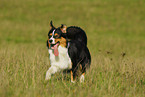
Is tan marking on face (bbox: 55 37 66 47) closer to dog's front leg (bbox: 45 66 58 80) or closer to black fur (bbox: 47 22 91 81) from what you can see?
black fur (bbox: 47 22 91 81)

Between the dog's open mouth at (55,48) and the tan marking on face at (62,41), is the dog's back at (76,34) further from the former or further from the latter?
the dog's open mouth at (55,48)

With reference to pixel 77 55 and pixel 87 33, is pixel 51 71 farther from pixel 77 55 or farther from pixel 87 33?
pixel 87 33

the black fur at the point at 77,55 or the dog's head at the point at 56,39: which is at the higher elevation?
the dog's head at the point at 56,39

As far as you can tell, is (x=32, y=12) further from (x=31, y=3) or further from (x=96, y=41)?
(x=96, y=41)

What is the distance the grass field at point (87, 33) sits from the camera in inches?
225

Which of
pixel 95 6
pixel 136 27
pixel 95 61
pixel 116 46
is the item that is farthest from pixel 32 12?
pixel 95 61

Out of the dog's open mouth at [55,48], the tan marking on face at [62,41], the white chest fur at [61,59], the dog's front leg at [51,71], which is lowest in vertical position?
the dog's front leg at [51,71]

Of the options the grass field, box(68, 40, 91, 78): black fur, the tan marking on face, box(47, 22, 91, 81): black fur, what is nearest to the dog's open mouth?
the tan marking on face

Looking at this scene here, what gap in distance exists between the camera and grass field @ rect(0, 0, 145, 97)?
5707 mm

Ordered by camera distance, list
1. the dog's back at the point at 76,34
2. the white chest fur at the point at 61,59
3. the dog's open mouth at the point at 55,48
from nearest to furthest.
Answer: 1. the dog's open mouth at the point at 55,48
2. the white chest fur at the point at 61,59
3. the dog's back at the point at 76,34

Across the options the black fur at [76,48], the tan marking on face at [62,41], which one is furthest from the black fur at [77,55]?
the tan marking on face at [62,41]

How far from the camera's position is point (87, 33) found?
25.9 m

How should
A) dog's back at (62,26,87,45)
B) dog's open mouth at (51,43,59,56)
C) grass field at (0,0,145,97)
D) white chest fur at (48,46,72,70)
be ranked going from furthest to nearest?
dog's back at (62,26,87,45) < white chest fur at (48,46,72,70) < dog's open mouth at (51,43,59,56) < grass field at (0,0,145,97)

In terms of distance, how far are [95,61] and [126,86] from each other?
263cm
